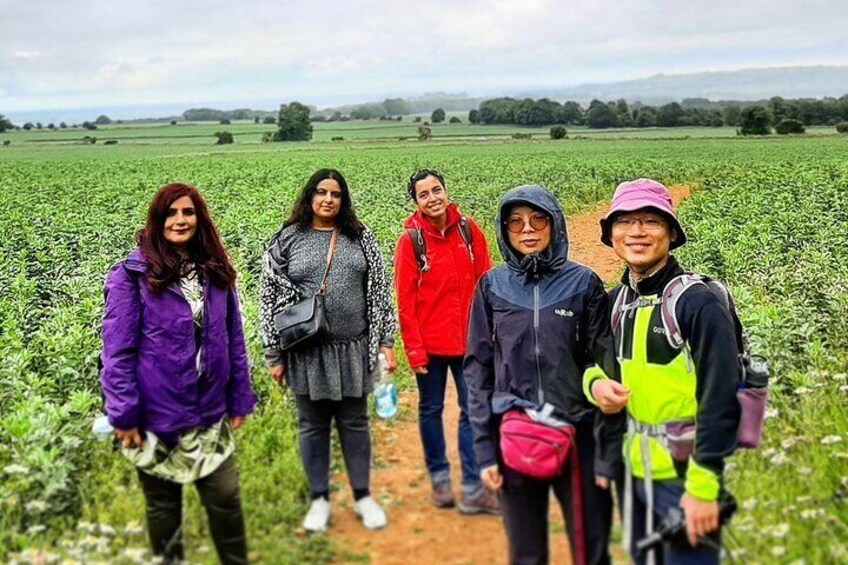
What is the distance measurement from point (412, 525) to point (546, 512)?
170cm

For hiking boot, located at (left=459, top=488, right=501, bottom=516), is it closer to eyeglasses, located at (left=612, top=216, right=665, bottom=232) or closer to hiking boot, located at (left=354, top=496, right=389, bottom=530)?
hiking boot, located at (left=354, top=496, right=389, bottom=530)

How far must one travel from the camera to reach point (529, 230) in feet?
11.3

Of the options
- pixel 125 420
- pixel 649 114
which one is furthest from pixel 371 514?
pixel 649 114

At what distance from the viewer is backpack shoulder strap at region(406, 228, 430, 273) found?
16.0 ft

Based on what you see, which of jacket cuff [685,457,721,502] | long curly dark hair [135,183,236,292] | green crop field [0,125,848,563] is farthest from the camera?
green crop field [0,125,848,563]

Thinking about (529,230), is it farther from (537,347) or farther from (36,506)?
(36,506)

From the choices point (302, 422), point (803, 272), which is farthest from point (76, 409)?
point (803, 272)

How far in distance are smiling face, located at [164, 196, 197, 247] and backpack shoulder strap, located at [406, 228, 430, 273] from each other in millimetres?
1532

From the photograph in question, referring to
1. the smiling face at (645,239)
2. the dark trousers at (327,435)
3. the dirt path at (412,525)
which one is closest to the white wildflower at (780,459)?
the dirt path at (412,525)

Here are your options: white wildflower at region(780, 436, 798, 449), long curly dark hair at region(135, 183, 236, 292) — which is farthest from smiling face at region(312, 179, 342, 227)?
white wildflower at region(780, 436, 798, 449)

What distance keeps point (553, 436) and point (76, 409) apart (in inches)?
158

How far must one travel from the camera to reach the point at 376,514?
4.70 metres

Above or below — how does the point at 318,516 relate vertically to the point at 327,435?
below

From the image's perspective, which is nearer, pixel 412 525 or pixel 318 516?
pixel 318 516
